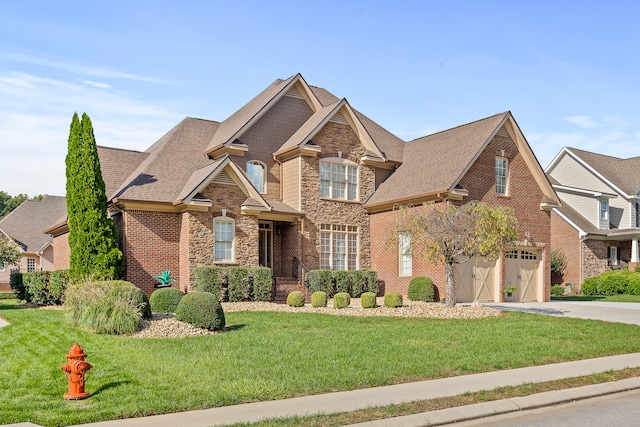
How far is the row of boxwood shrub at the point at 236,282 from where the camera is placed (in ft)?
77.9

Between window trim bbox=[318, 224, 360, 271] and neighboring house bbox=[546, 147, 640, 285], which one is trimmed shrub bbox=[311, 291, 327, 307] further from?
neighboring house bbox=[546, 147, 640, 285]

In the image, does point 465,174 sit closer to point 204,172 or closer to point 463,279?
point 463,279

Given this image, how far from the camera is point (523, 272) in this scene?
29.1 m

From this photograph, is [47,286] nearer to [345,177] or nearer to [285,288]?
[285,288]

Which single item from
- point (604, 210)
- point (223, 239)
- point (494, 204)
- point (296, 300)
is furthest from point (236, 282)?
point (604, 210)

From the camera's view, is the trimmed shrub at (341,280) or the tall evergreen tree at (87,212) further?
the trimmed shrub at (341,280)

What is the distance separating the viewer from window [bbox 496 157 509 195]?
2825cm

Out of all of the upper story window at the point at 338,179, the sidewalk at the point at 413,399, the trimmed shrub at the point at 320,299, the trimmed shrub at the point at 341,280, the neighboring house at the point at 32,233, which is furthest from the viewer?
the neighboring house at the point at 32,233


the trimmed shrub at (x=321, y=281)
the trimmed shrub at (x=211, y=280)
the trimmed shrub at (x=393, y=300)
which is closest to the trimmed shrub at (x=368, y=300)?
the trimmed shrub at (x=393, y=300)

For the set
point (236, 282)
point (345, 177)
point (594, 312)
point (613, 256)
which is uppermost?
point (345, 177)

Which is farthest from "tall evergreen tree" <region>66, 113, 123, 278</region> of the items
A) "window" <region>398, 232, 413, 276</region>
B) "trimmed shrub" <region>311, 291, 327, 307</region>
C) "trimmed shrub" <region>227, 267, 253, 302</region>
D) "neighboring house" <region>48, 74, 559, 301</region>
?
"window" <region>398, 232, 413, 276</region>

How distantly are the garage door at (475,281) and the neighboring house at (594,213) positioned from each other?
1451cm

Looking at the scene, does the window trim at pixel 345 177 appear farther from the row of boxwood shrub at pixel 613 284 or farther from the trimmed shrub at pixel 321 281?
the row of boxwood shrub at pixel 613 284

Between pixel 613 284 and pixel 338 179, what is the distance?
1809 centimetres
